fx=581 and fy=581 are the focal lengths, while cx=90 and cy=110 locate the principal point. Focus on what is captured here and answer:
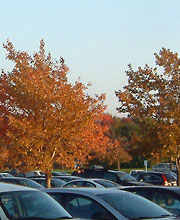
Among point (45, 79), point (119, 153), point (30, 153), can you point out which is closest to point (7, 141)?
point (30, 153)

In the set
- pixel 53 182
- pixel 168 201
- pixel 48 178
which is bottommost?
pixel 168 201

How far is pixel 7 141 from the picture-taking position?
88.2 feet

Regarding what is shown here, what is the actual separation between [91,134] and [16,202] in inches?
732

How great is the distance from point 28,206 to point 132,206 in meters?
2.44

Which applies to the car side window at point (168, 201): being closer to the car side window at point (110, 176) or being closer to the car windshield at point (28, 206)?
the car windshield at point (28, 206)

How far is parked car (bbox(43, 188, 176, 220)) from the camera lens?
387 inches

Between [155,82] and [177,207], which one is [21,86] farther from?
[177,207]

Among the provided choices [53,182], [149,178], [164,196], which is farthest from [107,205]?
[149,178]

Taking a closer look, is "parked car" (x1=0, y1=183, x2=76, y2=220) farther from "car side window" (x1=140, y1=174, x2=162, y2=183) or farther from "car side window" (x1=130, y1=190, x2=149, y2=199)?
"car side window" (x1=140, y1=174, x2=162, y2=183)

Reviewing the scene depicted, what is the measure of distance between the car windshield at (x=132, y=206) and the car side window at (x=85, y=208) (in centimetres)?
20

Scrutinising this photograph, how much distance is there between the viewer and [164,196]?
40.9ft

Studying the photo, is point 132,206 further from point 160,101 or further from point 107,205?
point 160,101

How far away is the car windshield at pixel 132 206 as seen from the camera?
989 cm

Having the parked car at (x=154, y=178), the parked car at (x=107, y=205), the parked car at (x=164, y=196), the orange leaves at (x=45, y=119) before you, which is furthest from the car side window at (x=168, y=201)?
the parked car at (x=154, y=178)
